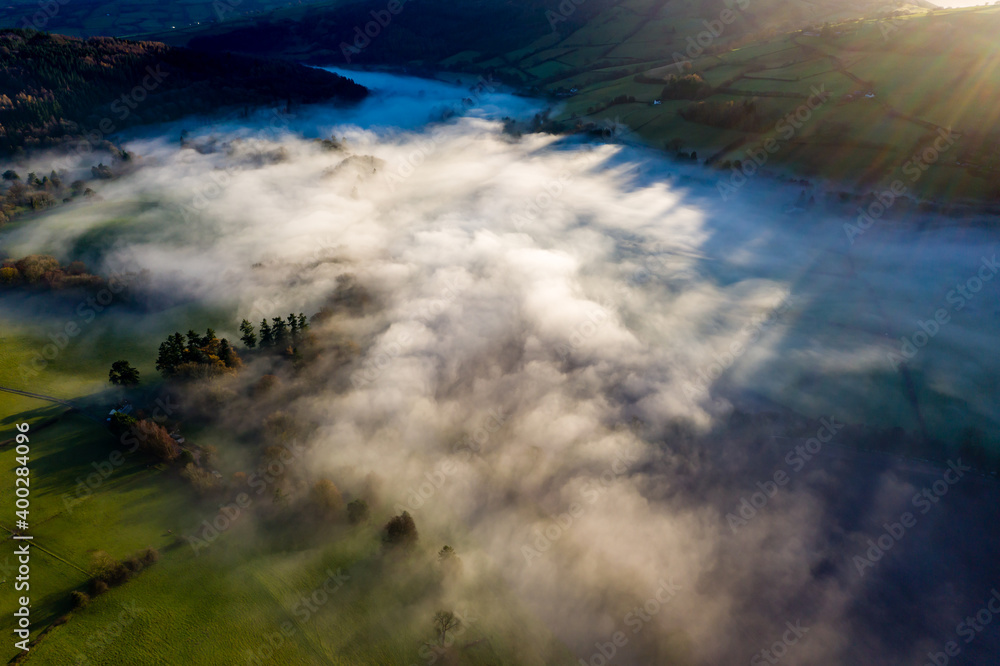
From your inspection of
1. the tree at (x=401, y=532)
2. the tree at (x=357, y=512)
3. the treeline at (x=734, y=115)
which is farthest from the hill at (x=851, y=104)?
the tree at (x=357, y=512)

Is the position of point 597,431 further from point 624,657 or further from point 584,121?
point 584,121

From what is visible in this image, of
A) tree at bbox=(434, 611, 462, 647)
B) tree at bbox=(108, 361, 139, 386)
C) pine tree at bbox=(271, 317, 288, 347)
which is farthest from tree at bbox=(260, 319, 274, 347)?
tree at bbox=(434, 611, 462, 647)

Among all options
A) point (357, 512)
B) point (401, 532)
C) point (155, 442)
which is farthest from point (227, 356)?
point (401, 532)

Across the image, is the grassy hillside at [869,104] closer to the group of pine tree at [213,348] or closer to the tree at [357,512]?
the group of pine tree at [213,348]

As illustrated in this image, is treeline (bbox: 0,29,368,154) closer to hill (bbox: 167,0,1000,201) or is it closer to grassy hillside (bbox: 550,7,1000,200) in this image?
hill (bbox: 167,0,1000,201)

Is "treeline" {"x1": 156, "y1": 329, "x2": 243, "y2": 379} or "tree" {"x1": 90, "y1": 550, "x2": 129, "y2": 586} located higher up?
"treeline" {"x1": 156, "y1": 329, "x2": 243, "y2": 379}

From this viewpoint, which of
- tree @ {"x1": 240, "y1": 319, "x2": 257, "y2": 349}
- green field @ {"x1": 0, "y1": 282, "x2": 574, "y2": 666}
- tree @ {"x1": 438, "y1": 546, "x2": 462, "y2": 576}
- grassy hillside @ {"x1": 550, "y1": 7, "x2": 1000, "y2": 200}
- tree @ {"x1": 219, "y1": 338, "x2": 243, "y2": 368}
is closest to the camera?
green field @ {"x1": 0, "y1": 282, "x2": 574, "y2": 666}

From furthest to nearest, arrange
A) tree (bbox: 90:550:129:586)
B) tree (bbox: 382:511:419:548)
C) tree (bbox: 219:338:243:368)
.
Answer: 1. tree (bbox: 219:338:243:368)
2. tree (bbox: 382:511:419:548)
3. tree (bbox: 90:550:129:586)
